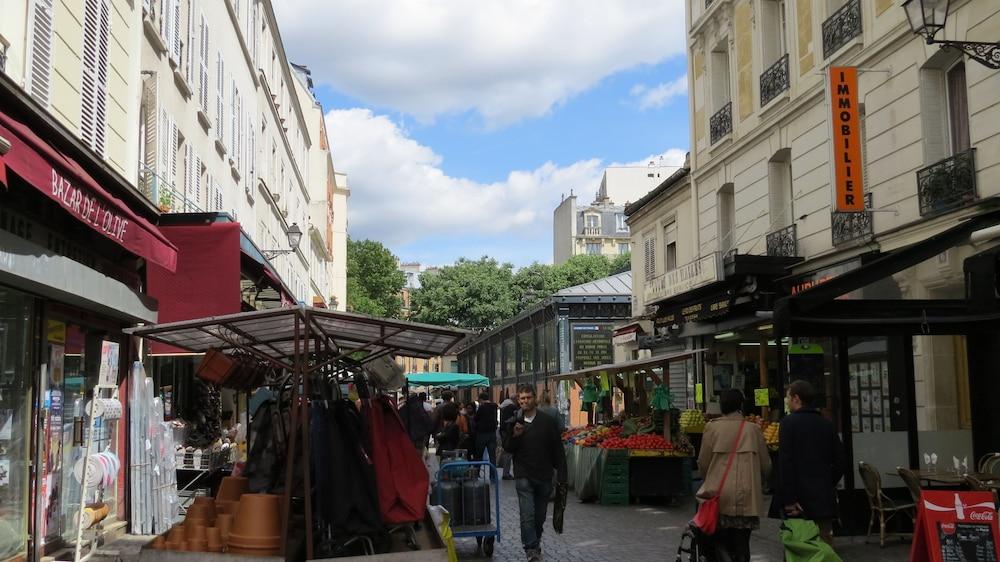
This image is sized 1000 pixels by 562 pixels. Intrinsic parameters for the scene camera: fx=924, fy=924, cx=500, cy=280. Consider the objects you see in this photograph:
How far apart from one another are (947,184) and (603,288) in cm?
2325

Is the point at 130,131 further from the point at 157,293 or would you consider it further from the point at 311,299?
the point at 311,299

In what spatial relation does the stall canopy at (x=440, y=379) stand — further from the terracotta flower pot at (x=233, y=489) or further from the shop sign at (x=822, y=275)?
the terracotta flower pot at (x=233, y=489)

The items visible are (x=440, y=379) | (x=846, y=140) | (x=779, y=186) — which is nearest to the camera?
(x=846, y=140)

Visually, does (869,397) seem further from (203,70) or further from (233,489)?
(203,70)

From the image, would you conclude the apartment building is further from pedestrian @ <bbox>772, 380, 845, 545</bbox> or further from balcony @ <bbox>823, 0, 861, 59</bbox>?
pedestrian @ <bbox>772, 380, 845, 545</bbox>

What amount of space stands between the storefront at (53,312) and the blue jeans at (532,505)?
14.2 ft

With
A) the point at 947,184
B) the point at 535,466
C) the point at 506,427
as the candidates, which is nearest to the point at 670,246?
the point at 506,427

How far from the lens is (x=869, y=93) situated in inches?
568

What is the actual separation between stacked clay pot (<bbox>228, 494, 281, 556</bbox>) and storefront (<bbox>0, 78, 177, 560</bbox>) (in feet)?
9.02

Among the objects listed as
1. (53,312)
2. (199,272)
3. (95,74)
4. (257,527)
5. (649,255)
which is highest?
Result: (649,255)

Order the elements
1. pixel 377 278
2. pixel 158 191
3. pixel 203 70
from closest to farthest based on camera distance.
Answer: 1. pixel 158 191
2. pixel 203 70
3. pixel 377 278

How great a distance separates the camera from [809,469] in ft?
23.9

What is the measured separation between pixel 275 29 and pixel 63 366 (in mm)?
23228

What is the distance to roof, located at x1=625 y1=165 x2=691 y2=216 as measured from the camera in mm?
23250
